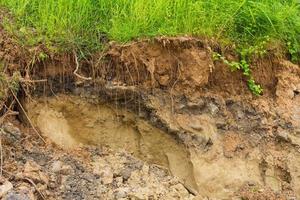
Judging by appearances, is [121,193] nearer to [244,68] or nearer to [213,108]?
[213,108]

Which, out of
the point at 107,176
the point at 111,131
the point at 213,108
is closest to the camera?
the point at 107,176

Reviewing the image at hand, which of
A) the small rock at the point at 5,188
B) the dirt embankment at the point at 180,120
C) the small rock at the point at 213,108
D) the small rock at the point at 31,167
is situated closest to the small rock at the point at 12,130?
the dirt embankment at the point at 180,120

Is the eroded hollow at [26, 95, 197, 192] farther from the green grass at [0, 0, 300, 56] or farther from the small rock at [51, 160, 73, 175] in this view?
the green grass at [0, 0, 300, 56]

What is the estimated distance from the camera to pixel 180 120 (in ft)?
11.8

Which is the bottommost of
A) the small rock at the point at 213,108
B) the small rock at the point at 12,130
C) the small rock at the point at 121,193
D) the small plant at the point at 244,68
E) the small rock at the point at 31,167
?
the small rock at the point at 121,193

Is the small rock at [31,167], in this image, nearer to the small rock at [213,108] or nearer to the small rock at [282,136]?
the small rock at [213,108]

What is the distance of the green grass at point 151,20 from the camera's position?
11.8 ft

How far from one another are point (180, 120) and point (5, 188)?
1233 millimetres

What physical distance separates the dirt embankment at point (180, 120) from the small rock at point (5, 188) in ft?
1.33

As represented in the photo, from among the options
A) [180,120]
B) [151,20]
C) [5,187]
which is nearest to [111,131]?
[180,120]

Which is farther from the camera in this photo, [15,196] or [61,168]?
[61,168]

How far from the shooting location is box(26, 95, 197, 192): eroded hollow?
352cm

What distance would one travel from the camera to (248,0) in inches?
157

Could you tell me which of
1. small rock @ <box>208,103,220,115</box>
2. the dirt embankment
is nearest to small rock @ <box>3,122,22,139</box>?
the dirt embankment
